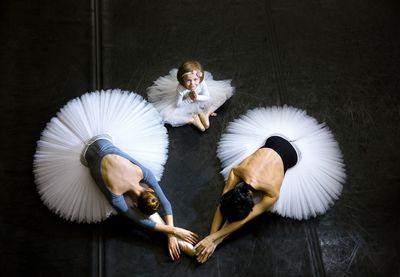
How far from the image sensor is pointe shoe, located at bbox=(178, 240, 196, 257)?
170 cm

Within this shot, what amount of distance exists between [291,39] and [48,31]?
1.29 meters

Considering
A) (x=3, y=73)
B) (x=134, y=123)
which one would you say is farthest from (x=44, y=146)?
(x=3, y=73)

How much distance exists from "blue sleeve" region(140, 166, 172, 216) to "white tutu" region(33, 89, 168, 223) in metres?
0.11

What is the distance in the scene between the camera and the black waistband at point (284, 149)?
1.69m

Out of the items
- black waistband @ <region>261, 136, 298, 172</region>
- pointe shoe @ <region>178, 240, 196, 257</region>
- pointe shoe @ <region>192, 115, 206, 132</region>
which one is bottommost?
pointe shoe @ <region>178, 240, 196, 257</region>

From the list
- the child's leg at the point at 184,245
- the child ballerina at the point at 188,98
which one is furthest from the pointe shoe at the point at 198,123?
the child's leg at the point at 184,245

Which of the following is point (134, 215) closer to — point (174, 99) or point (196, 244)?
point (196, 244)

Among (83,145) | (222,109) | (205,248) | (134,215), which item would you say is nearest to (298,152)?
(222,109)

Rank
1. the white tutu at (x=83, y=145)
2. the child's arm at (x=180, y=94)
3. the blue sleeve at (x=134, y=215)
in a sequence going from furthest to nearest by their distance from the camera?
the child's arm at (x=180, y=94), the white tutu at (x=83, y=145), the blue sleeve at (x=134, y=215)

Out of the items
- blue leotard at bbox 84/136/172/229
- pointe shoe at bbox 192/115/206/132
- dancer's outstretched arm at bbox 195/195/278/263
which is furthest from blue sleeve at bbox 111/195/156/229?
pointe shoe at bbox 192/115/206/132

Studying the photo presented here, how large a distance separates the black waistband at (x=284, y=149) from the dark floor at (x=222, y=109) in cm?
25

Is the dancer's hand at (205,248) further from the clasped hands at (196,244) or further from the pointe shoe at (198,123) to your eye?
the pointe shoe at (198,123)

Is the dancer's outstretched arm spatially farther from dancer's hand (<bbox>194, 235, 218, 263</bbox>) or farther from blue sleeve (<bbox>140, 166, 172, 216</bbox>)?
blue sleeve (<bbox>140, 166, 172, 216</bbox>)

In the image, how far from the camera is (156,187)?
5.60 ft
